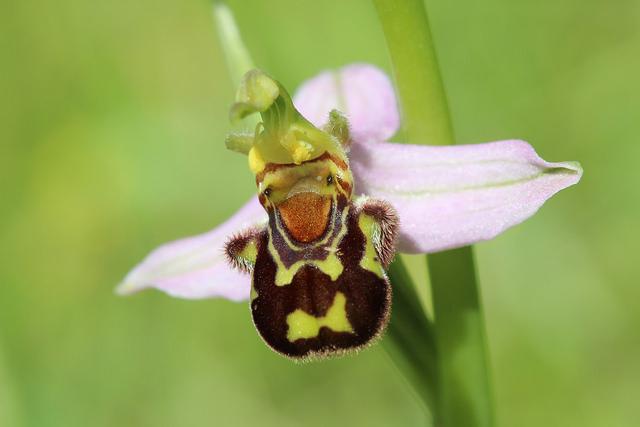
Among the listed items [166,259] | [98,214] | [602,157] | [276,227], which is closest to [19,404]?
[98,214]

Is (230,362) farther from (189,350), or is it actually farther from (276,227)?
(276,227)

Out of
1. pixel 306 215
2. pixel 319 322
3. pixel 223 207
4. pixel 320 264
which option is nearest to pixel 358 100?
pixel 306 215

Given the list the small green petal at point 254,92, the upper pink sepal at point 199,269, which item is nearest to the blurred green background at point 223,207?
the upper pink sepal at point 199,269

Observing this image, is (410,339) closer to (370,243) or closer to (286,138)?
(370,243)

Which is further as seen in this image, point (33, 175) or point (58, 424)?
point (33, 175)

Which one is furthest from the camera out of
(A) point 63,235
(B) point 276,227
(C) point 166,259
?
(A) point 63,235

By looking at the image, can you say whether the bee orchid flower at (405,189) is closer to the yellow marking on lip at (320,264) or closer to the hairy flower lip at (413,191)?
the hairy flower lip at (413,191)
